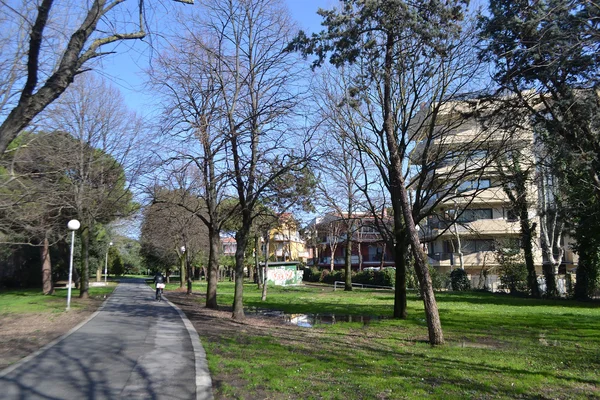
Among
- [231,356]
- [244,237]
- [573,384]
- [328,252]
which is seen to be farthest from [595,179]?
[328,252]

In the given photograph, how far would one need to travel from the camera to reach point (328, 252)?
267 ft

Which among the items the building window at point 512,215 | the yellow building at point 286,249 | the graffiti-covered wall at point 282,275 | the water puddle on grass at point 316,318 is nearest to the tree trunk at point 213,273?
the water puddle on grass at point 316,318

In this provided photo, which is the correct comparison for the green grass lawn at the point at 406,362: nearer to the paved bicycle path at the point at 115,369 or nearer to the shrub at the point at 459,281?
the paved bicycle path at the point at 115,369

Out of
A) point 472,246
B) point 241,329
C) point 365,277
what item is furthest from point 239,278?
point 472,246

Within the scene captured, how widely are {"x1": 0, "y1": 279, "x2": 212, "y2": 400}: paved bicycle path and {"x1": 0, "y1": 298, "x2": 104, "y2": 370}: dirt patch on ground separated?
50cm

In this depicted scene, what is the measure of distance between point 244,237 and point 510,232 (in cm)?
3285

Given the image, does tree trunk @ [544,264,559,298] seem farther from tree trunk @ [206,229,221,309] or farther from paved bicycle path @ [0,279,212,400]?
paved bicycle path @ [0,279,212,400]

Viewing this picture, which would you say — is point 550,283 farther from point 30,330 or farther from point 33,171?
point 33,171

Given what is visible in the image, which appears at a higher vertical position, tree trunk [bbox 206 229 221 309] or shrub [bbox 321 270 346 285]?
tree trunk [bbox 206 229 221 309]

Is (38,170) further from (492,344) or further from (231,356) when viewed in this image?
(492,344)

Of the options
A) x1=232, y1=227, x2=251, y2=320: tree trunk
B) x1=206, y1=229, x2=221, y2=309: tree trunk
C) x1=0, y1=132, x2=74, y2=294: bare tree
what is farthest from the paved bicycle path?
x1=206, y1=229, x2=221, y2=309: tree trunk

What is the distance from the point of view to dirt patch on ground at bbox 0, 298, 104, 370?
31.2 feet

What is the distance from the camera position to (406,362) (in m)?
8.75

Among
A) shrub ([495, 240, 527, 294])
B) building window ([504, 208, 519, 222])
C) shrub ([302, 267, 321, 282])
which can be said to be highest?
building window ([504, 208, 519, 222])
